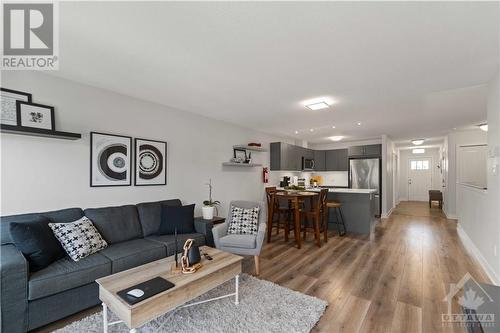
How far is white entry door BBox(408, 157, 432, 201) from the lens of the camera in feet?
33.4

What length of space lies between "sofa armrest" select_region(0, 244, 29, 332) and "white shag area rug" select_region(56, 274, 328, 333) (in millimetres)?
297

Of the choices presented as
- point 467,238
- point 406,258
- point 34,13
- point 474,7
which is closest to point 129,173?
point 34,13

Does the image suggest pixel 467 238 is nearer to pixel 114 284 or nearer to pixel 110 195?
pixel 114 284

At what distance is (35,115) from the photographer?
8.15 feet

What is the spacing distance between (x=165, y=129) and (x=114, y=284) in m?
2.51

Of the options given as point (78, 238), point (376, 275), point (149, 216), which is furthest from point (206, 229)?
point (376, 275)

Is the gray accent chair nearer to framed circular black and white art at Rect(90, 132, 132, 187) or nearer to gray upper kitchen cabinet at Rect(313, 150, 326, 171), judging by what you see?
framed circular black and white art at Rect(90, 132, 132, 187)

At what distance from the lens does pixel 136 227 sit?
3.07 m

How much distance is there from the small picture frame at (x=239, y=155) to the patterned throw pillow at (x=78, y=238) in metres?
2.90

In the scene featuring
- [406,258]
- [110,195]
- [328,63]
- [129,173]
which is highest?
[328,63]

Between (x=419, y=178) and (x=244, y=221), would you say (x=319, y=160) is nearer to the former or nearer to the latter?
(x=244, y=221)

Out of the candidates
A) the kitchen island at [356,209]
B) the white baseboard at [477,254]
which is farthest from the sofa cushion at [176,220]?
→ the white baseboard at [477,254]

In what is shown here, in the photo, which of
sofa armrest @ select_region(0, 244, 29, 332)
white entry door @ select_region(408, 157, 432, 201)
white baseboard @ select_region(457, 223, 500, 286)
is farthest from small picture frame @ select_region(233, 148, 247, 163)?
white entry door @ select_region(408, 157, 432, 201)

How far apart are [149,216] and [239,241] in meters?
1.33
